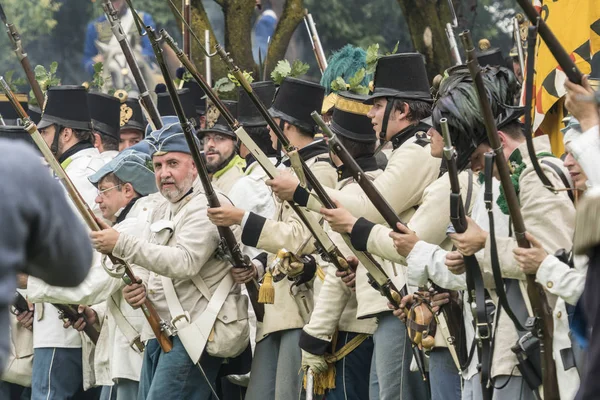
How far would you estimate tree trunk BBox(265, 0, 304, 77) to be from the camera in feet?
39.0

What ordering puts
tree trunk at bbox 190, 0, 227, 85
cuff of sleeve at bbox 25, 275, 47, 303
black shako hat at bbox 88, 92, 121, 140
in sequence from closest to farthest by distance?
cuff of sleeve at bbox 25, 275, 47, 303
black shako hat at bbox 88, 92, 121, 140
tree trunk at bbox 190, 0, 227, 85

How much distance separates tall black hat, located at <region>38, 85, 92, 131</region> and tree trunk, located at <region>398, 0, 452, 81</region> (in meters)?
3.66

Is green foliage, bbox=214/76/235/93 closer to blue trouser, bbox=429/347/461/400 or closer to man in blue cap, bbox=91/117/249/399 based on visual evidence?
man in blue cap, bbox=91/117/249/399

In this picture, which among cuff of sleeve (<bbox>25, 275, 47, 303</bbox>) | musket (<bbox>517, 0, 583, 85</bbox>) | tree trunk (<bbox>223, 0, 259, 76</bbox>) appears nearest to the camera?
musket (<bbox>517, 0, 583, 85</bbox>)

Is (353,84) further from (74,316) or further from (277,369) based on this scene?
(74,316)

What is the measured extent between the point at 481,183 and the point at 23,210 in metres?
3.07

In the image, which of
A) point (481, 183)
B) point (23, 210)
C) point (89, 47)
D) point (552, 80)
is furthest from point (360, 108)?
point (89, 47)

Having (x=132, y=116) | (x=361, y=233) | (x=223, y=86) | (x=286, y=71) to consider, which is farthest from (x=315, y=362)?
(x=132, y=116)

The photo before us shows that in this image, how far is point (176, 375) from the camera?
7.12m

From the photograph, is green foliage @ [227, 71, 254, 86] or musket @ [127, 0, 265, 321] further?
green foliage @ [227, 71, 254, 86]

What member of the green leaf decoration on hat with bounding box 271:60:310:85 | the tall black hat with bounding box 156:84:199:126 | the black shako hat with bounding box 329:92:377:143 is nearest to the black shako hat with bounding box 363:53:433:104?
the black shako hat with bounding box 329:92:377:143

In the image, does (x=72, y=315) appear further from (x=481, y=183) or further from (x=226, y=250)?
(x=481, y=183)

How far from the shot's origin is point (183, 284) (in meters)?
7.23

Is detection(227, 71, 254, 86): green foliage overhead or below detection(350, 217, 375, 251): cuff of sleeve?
overhead
